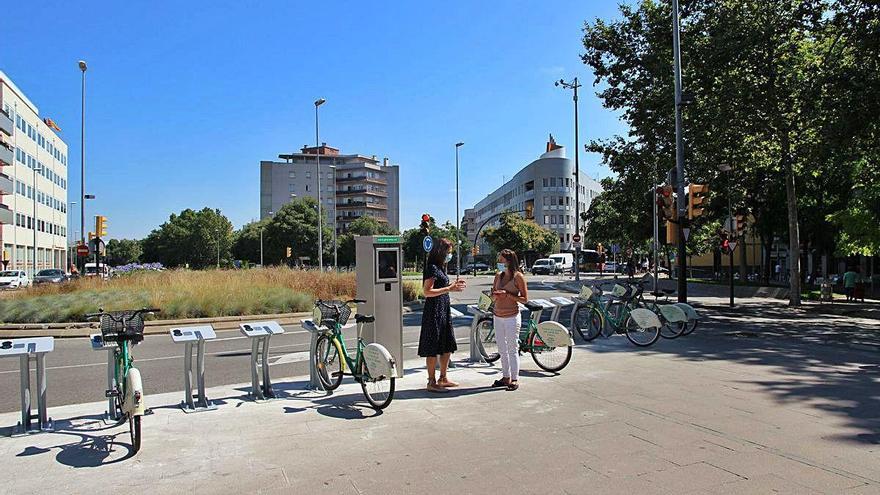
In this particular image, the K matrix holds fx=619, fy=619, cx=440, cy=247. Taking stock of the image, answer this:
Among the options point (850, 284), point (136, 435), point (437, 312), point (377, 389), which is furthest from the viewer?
point (850, 284)

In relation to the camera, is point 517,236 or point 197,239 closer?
point 517,236

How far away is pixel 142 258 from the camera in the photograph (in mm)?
124125

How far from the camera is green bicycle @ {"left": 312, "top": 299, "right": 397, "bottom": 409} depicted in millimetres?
6316

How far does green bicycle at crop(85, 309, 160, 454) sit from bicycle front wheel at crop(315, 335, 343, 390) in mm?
2056

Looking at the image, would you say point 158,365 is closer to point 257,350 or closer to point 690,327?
point 257,350

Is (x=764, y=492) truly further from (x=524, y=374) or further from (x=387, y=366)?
(x=524, y=374)

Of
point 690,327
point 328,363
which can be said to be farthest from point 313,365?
point 690,327

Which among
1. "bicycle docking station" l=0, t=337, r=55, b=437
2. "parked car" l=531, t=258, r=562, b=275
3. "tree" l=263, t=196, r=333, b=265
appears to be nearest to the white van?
"parked car" l=531, t=258, r=562, b=275

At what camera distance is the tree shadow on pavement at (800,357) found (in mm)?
6547

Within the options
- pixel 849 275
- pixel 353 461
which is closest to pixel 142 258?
pixel 849 275

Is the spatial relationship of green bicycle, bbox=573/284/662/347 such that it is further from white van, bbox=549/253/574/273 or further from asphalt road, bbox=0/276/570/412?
white van, bbox=549/253/574/273

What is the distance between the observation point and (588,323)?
476 inches

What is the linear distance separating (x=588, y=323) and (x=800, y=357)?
3.60 meters

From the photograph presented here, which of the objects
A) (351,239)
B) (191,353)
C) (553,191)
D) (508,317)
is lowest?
(191,353)
